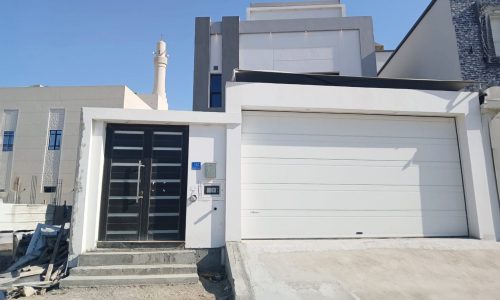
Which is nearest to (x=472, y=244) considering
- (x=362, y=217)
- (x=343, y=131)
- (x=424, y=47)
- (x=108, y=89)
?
(x=362, y=217)

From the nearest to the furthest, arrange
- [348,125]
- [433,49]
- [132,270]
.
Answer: [132,270]
[348,125]
[433,49]

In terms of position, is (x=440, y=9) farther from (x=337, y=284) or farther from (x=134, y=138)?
(x=134, y=138)

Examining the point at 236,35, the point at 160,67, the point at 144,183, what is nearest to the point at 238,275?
the point at 144,183

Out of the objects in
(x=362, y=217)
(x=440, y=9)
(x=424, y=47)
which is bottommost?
(x=362, y=217)

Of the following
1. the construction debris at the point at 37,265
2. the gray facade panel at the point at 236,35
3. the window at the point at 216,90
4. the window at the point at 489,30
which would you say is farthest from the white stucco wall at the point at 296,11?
the construction debris at the point at 37,265

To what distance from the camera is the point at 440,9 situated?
9.80m

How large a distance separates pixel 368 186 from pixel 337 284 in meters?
3.39

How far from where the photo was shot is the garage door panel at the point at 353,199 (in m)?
7.74

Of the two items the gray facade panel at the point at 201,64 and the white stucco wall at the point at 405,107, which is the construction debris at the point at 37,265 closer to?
the white stucco wall at the point at 405,107

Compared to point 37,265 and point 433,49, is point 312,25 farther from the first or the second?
point 37,265

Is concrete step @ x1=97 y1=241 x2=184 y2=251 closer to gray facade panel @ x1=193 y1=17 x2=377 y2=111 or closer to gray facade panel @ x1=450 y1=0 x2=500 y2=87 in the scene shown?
gray facade panel @ x1=193 y1=17 x2=377 y2=111

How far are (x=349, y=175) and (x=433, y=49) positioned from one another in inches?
221

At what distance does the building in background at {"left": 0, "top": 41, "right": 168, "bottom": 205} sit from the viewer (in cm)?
2953

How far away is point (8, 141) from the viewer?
102ft
